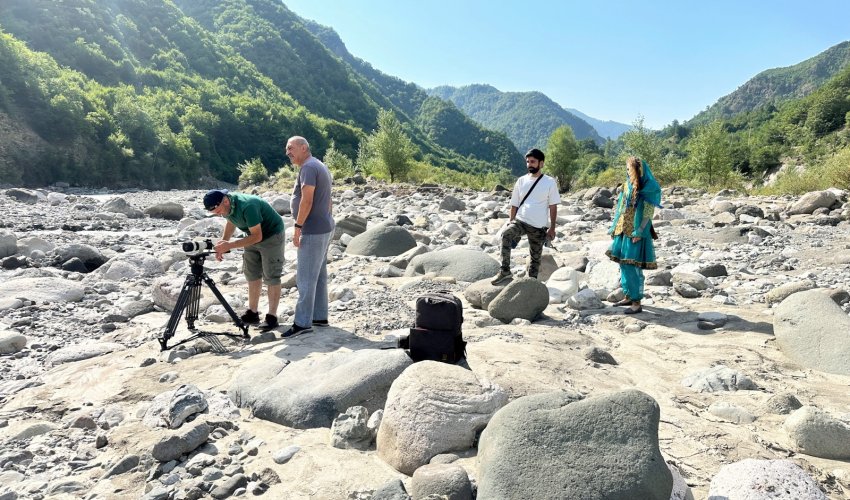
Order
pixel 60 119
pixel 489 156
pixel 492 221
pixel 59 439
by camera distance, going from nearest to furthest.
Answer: pixel 59 439 < pixel 492 221 < pixel 60 119 < pixel 489 156

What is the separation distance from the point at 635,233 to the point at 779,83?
170880mm

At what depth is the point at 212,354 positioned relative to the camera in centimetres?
485

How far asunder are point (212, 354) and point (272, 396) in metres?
1.52

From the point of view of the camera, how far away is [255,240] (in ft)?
17.0

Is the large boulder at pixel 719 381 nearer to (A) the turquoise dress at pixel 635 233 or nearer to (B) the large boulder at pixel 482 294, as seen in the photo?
(A) the turquoise dress at pixel 635 233

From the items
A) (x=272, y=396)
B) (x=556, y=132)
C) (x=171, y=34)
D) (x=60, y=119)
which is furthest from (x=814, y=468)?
(x=171, y=34)

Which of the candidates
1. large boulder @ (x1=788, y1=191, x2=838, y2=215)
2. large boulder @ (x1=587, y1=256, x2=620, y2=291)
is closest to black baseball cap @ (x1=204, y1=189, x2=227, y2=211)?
large boulder @ (x1=587, y1=256, x2=620, y2=291)

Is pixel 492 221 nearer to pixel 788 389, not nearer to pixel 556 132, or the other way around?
pixel 788 389

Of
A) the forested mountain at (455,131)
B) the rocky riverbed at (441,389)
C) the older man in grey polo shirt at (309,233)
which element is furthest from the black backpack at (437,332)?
the forested mountain at (455,131)

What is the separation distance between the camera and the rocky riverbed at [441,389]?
98.9 inches

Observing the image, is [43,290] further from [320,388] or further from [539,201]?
[539,201]

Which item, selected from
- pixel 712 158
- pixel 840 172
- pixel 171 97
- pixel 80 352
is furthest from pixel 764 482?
pixel 171 97

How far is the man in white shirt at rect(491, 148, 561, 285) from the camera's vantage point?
20.6 ft

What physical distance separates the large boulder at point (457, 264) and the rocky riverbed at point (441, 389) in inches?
2.0
